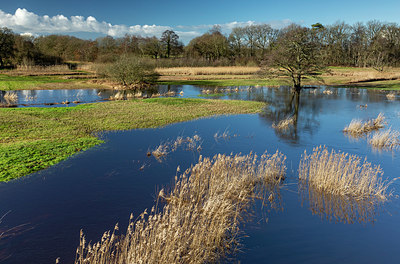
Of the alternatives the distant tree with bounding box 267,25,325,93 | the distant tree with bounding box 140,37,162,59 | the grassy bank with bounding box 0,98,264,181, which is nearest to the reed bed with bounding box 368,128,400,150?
the grassy bank with bounding box 0,98,264,181

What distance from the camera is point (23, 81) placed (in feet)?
170

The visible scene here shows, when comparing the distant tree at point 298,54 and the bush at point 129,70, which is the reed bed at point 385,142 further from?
the bush at point 129,70

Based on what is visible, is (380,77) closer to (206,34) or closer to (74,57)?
(206,34)

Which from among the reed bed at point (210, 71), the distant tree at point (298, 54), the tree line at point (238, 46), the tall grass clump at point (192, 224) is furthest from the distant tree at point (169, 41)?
the tall grass clump at point (192, 224)

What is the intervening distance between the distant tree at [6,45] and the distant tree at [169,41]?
5200 centimetres

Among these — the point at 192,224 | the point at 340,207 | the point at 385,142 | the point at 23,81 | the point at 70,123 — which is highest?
the point at 23,81

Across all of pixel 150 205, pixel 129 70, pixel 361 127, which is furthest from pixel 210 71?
pixel 150 205

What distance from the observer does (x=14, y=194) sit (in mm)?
11008

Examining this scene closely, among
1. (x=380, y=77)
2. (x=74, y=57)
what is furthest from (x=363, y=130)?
(x=74, y=57)

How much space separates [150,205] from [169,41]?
10801 centimetres

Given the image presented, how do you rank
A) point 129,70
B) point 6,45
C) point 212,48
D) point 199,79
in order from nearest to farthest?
point 129,70 < point 199,79 < point 6,45 < point 212,48

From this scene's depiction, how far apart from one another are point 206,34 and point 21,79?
84.9 m

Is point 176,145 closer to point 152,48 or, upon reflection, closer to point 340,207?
point 340,207

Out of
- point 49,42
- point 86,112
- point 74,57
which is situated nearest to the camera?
point 86,112
